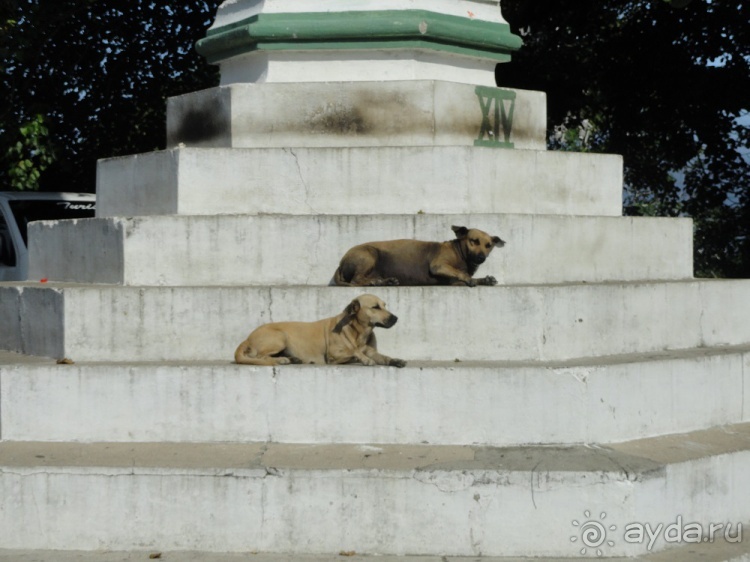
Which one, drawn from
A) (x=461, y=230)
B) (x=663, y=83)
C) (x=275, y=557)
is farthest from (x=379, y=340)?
(x=663, y=83)

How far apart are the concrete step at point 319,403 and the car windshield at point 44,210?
23.6 feet

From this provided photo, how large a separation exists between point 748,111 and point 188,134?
33.4 feet

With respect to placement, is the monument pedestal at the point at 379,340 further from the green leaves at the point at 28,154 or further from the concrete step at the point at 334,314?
the green leaves at the point at 28,154

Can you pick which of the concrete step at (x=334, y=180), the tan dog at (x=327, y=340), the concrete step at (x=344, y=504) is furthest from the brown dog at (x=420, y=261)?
the concrete step at (x=344, y=504)

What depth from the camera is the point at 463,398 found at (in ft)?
22.5

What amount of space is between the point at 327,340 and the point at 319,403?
0.41 metres

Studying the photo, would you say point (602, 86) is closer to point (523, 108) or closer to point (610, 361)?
point (523, 108)

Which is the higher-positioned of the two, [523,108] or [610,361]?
[523,108]

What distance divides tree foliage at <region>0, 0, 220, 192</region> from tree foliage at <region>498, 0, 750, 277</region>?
476cm

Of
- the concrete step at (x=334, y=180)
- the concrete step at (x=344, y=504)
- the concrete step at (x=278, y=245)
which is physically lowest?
the concrete step at (x=344, y=504)

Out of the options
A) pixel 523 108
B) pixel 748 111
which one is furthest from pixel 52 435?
pixel 748 111

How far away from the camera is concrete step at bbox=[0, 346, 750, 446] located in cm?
686

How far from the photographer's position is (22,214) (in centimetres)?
1396

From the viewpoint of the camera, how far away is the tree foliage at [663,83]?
16312 millimetres
